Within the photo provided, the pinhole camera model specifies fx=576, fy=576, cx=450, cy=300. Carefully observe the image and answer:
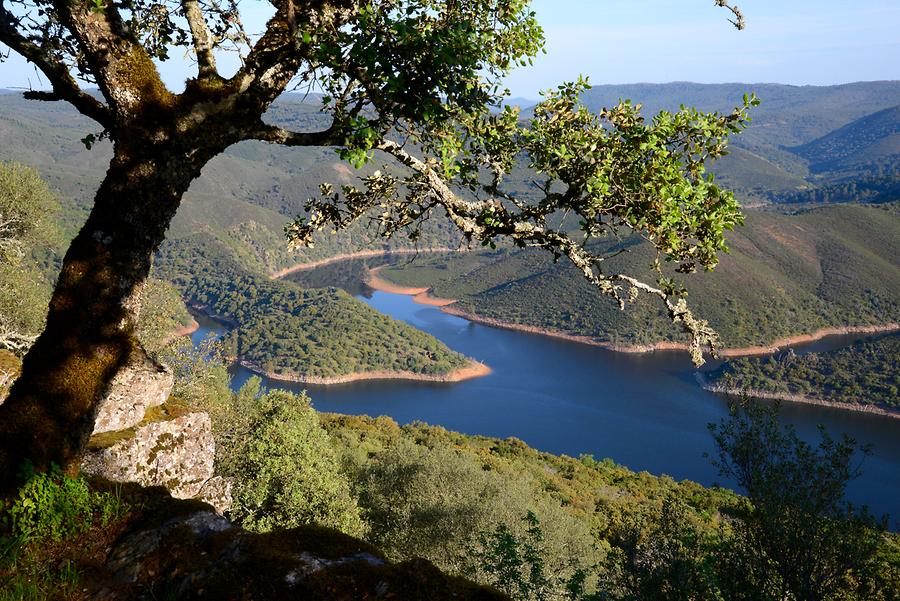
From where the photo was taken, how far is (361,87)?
16.9 ft

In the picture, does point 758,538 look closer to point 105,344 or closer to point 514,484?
point 105,344

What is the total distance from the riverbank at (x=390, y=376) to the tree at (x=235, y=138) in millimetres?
122352

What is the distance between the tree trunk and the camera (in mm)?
4473

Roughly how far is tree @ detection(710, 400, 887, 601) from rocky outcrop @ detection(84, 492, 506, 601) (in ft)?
24.2

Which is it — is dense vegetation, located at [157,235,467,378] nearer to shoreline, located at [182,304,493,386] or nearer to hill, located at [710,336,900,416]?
shoreline, located at [182,304,493,386]

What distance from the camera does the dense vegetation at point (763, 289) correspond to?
139m

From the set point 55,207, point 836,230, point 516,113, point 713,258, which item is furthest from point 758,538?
point 836,230

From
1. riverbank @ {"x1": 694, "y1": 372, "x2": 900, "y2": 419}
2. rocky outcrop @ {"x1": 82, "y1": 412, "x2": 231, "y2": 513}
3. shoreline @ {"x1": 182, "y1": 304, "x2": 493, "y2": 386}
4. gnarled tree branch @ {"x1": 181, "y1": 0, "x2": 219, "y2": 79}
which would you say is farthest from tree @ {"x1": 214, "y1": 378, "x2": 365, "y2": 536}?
shoreline @ {"x1": 182, "y1": 304, "x2": 493, "y2": 386}

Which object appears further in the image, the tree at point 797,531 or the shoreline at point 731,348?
the shoreline at point 731,348

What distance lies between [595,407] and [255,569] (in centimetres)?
11742

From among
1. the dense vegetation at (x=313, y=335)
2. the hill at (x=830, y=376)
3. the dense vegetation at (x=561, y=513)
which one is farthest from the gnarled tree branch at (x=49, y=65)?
→ the hill at (x=830, y=376)

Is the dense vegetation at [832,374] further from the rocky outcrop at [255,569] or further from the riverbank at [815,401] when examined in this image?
the rocky outcrop at [255,569]

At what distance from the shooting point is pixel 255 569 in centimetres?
382

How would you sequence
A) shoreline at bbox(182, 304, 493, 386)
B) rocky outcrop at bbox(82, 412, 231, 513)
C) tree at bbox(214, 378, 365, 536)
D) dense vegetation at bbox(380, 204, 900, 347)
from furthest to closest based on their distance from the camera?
1. dense vegetation at bbox(380, 204, 900, 347)
2. shoreline at bbox(182, 304, 493, 386)
3. tree at bbox(214, 378, 365, 536)
4. rocky outcrop at bbox(82, 412, 231, 513)
